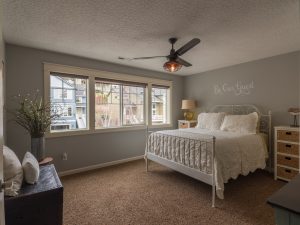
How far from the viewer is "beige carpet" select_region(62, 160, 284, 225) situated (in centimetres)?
201

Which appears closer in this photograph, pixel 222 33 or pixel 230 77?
pixel 222 33

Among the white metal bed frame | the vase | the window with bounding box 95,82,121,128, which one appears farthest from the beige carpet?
the window with bounding box 95,82,121,128

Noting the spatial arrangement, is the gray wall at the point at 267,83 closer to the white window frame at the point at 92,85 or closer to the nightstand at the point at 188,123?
the nightstand at the point at 188,123

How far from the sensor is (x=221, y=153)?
92.4 inches

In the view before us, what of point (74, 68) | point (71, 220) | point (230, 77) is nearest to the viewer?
point (71, 220)

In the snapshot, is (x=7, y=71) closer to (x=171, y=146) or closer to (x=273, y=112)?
(x=171, y=146)

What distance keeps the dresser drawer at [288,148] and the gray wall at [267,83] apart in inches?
21.9

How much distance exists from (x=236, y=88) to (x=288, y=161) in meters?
1.78

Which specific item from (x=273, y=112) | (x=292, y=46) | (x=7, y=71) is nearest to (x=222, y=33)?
(x=292, y=46)

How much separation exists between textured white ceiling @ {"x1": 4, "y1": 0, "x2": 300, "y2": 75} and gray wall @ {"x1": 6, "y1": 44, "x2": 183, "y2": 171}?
22 centimetres

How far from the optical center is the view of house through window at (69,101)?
10.8ft

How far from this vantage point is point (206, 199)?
95.6 inches

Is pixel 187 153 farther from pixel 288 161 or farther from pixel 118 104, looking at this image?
pixel 118 104

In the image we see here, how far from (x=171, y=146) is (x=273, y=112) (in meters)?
2.20
